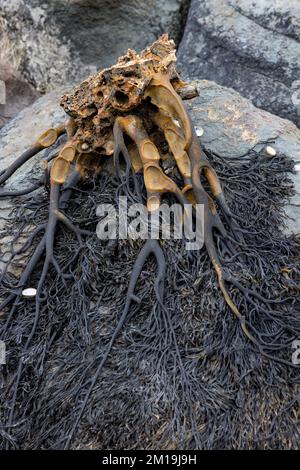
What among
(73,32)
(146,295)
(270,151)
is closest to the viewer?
(146,295)

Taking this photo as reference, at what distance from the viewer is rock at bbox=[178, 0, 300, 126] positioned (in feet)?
14.6

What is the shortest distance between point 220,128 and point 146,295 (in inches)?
45.6

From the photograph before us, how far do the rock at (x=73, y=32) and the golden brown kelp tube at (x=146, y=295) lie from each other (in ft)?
4.55

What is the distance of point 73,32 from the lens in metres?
4.86

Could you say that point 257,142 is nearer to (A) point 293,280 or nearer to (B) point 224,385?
(A) point 293,280

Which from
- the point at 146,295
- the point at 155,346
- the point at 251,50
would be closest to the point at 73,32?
the point at 251,50

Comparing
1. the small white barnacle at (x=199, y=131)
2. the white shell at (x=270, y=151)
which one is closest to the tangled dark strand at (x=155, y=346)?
the white shell at (x=270, y=151)

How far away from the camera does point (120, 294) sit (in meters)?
3.10

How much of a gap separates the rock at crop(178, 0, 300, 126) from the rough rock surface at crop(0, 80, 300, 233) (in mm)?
410

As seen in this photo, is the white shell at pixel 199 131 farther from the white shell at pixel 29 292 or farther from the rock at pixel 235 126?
the white shell at pixel 29 292

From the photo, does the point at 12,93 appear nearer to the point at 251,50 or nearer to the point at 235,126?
the point at 251,50

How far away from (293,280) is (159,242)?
1.76ft

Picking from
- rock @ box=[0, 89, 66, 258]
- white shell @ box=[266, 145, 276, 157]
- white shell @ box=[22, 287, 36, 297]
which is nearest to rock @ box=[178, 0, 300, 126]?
white shell @ box=[266, 145, 276, 157]
